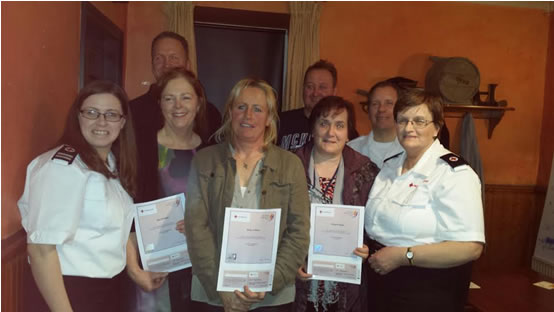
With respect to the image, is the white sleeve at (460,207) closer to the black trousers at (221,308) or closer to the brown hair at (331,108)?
the brown hair at (331,108)

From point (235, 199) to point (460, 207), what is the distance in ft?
3.01

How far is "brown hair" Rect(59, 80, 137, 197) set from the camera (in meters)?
1.62

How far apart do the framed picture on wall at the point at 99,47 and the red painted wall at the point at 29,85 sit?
0.25 m

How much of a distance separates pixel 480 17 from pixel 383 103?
2648 millimetres

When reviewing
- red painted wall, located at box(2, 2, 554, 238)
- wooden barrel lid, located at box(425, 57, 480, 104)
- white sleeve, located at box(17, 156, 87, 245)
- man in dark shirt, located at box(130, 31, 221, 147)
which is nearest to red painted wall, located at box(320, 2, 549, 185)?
red painted wall, located at box(2, 2, 554, 238)

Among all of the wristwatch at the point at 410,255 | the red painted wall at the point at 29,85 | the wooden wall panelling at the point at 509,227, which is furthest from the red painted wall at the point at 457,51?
the wristwatch at the point at 410,255

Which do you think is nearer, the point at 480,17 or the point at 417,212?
the point at 417,212

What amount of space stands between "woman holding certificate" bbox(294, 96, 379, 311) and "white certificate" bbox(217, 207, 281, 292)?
27 centimetres

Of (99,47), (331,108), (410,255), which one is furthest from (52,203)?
(99,47)

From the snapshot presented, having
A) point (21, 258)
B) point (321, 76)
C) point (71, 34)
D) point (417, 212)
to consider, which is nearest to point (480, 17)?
point (321, 76)

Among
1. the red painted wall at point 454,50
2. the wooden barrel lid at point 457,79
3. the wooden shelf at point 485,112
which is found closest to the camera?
the wooden barrel lid at point 457,79

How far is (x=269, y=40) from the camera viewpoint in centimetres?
423

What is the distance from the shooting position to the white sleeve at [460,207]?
1627mm

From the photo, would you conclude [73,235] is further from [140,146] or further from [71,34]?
[71,34]
